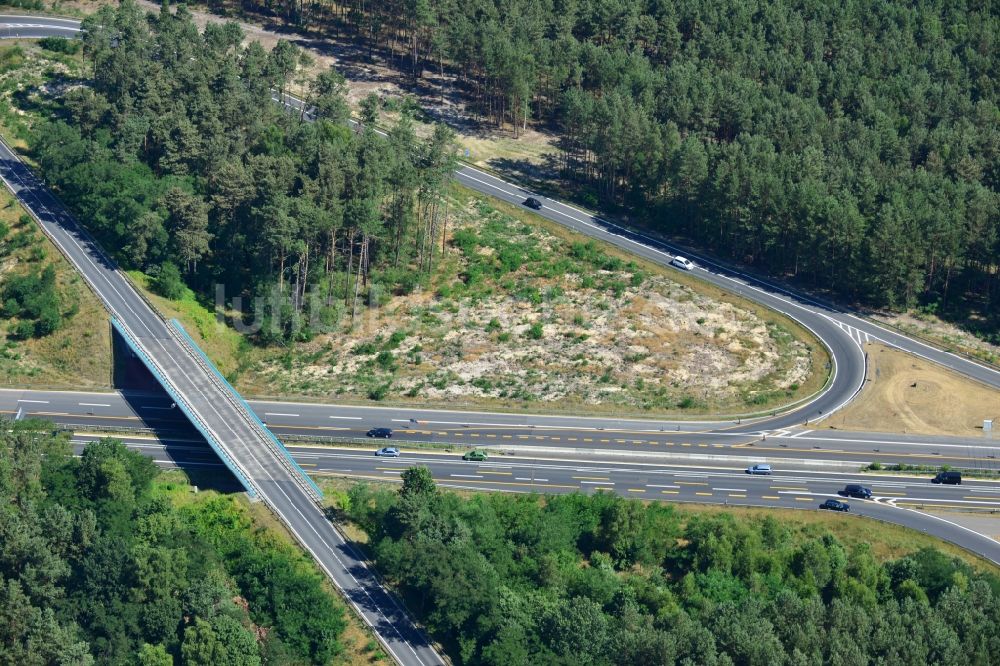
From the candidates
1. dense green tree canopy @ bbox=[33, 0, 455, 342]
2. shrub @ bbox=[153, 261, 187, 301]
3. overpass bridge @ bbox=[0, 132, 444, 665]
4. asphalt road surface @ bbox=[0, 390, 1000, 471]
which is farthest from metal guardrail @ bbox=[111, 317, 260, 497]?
dense green tree canopy @ bbox=[33, 0, 455, 342]

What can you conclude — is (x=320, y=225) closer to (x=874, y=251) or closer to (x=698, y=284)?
(x=698, y=284)

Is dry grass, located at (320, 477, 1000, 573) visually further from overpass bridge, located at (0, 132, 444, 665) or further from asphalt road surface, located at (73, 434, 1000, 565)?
overpass bridge, located at (0, 132, 444, 665)

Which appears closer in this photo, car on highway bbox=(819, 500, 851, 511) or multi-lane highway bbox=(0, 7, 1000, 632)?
car on highway bbox=(819, 500, 851, 511)

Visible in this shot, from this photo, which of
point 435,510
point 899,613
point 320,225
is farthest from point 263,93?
point 899,613

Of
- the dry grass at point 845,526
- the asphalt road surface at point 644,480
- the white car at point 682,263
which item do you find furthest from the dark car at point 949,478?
the white car at point 682,263

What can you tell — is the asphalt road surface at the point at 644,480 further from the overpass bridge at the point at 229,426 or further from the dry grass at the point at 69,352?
the dry grass at the point at 69,352

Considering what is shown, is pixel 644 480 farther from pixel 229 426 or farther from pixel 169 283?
pixel 169 283

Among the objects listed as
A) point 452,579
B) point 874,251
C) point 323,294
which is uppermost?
Answer: point 874,251
